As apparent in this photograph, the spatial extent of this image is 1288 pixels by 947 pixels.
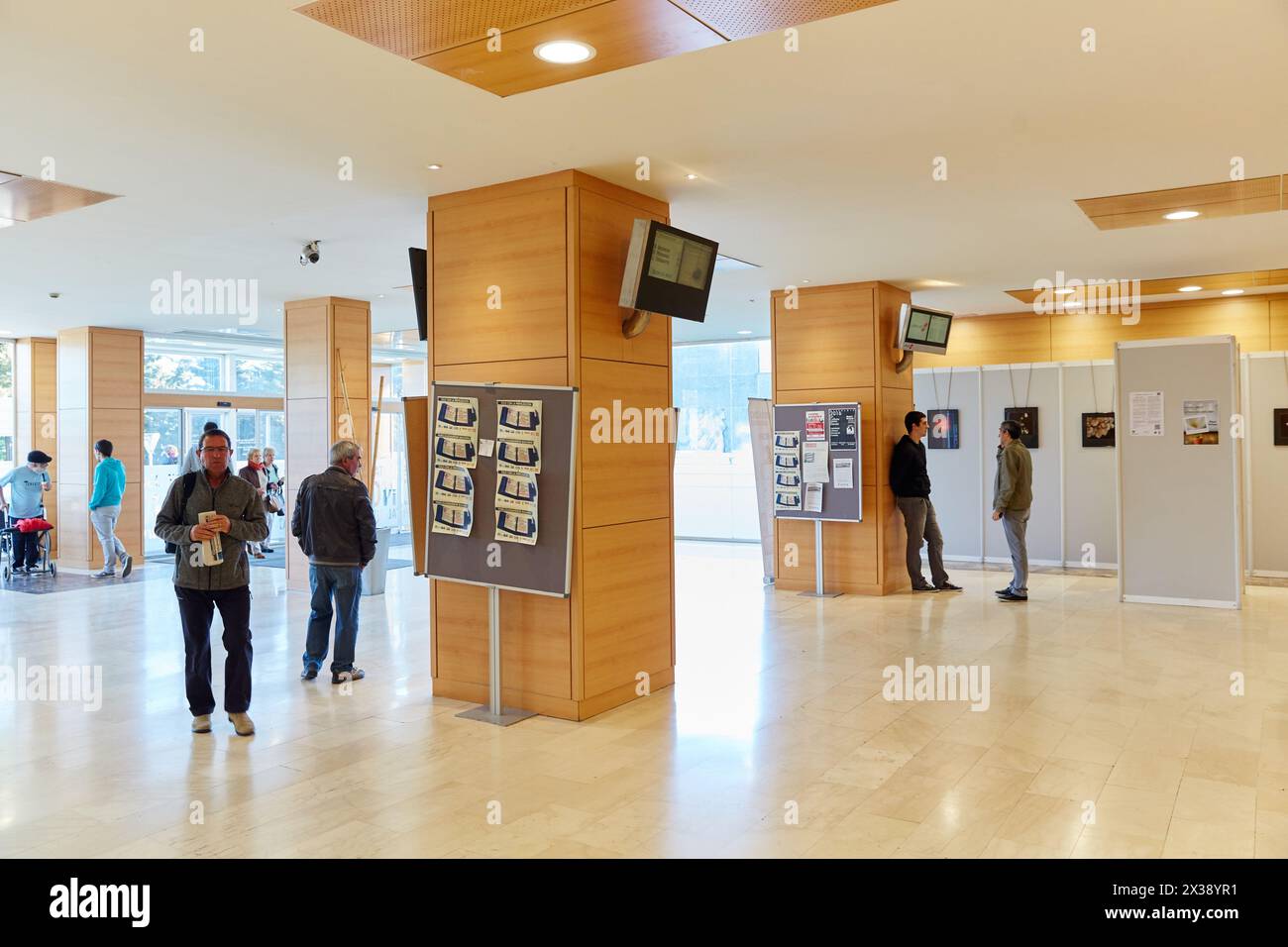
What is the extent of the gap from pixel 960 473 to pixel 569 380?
8137 millimetres

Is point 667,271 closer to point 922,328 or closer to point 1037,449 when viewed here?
point 922,328

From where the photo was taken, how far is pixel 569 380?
5.57 metres

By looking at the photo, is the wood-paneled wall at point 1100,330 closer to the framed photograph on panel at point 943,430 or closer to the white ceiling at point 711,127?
the framed photograph on panel at point 943,430

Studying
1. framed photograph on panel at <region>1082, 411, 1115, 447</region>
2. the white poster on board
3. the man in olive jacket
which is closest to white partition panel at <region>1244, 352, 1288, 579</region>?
framed photograph on panel at <region>1082, 411, 1115, 447</region>

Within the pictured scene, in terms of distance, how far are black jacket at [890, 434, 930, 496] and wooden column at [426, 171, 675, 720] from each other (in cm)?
421

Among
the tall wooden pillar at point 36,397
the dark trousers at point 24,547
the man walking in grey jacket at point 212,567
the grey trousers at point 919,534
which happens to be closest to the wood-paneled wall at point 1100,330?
the grey trousers at point 919,534

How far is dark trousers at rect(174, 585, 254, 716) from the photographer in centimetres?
521

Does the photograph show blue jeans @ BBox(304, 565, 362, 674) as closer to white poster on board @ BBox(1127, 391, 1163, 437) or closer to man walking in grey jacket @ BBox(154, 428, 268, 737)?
man walking in grey jacket @ BBox(154, 428, 268, 737)

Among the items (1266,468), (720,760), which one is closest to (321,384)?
(720,760)

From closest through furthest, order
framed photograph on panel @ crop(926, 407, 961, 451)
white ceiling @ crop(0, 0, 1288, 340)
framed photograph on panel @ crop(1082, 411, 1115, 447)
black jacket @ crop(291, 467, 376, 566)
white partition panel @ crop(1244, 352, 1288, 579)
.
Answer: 1. white ceiling @ crop(0, 0, 1288, 340)
2. black jacket @ crop(291, 467, 376, 566)
3. white partition panel @ crop(1244, 352, 1288, 579)
4. framed photograph on panel @ crop(1082, 411, 1115, 447)
5. framed photograph on panel @ crop(926, 407, 961, 451)

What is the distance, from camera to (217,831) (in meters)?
3.99

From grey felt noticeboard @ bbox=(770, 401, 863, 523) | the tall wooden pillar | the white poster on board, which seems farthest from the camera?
the tall wooden pillar
